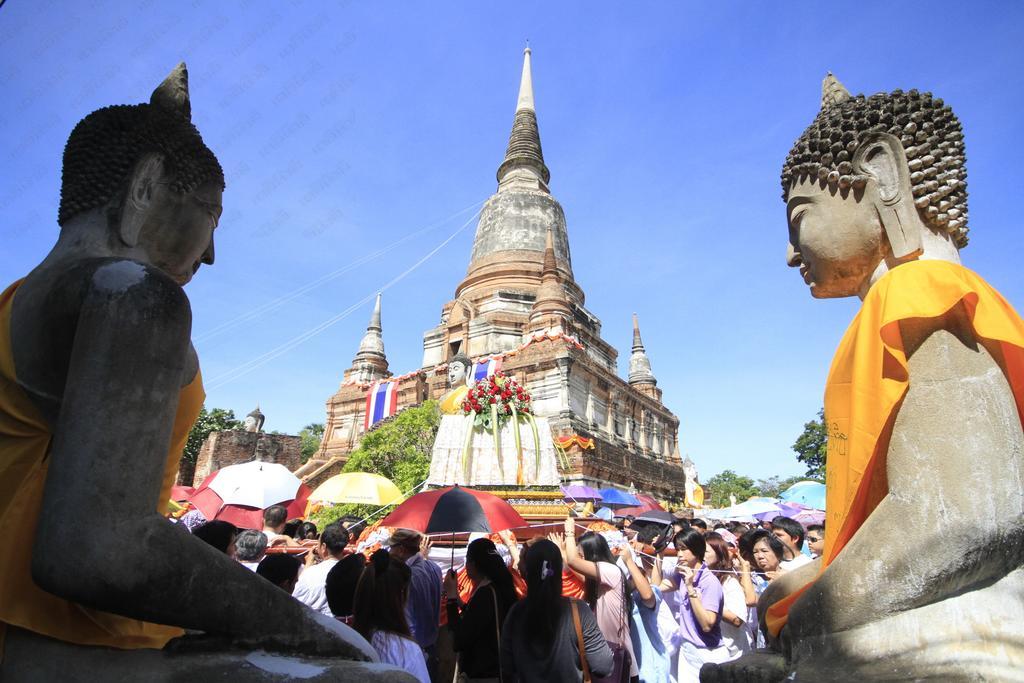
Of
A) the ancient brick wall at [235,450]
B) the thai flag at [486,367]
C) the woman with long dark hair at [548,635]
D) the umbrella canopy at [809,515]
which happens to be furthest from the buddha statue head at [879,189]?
the ancient brick wall at [235,450]

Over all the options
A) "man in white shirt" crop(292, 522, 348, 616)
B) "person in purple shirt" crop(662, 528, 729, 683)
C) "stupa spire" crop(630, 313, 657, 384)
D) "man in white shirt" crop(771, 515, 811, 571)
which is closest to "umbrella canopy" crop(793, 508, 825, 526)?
"man in white shirt" crop(771, 515, 811, 571)

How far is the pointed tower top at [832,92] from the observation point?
226cm

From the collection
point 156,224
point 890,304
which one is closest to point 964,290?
point 890,304

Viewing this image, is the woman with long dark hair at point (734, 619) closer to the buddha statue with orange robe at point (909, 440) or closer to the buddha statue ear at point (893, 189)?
the buddha statue with orange robe at point (909, 440)

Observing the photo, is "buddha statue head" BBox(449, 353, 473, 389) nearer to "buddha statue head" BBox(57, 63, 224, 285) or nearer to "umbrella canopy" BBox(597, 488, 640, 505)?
"umbrella canopy" BBox(597, 488, 640, 505)

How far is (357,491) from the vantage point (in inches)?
411

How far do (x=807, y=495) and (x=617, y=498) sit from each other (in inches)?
195

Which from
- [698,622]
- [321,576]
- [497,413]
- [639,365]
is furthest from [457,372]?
[639,365]

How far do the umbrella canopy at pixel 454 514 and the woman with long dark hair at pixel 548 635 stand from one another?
2.48 metres

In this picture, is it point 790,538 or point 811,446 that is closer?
point 790,538

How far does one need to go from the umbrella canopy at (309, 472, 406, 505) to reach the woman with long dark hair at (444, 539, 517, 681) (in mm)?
5806

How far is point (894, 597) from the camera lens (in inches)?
57.1

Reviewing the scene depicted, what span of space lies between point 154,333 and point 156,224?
2.08 feet

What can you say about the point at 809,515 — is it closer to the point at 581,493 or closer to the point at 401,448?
the point at 581,493
